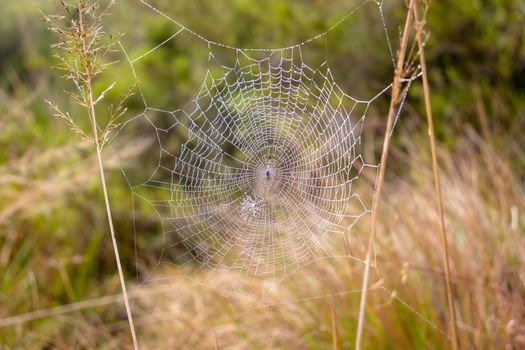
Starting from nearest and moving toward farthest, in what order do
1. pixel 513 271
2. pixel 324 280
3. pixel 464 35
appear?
pixel 513 271, pixel 324 280, pixel 464 35

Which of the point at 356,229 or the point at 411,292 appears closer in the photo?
the point at 411,292

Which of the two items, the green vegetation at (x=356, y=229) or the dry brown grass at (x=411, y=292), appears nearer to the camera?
the dry brown grass at (x=411, y=292)

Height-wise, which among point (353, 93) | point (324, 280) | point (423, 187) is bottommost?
point (324, 280)

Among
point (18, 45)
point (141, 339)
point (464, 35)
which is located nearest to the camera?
point (141, 339)

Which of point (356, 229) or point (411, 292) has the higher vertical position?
point (356, 229)

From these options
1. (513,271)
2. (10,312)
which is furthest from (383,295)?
(10,312)

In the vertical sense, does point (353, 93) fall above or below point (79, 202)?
above

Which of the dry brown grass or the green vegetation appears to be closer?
the dry brown grass

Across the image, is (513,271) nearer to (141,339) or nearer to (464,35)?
(141,339)
